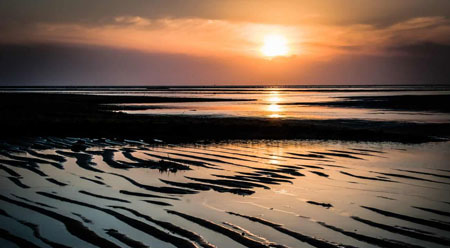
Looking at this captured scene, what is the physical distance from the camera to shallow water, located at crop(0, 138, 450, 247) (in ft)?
23.0

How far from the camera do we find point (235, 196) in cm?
983

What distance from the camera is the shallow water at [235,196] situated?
7004mm

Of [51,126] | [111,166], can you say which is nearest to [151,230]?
[111,166]

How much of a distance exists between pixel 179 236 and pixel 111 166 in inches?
291

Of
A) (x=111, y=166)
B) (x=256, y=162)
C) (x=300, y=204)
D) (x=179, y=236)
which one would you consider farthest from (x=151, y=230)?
(x=256, y=162)

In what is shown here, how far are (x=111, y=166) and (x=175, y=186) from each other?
370 centimetres

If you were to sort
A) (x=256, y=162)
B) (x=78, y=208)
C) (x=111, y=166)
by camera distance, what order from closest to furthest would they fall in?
(x=78, y=208)
(x=111, y=166)
(x=256, y=162)

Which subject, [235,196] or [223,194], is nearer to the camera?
[235,196]

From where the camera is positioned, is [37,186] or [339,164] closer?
[37,186]

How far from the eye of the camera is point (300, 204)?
358 inches

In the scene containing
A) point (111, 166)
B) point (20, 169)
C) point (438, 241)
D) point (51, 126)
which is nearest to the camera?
point (438, 241)

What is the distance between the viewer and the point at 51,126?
2492cm

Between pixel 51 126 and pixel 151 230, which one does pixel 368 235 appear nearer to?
pixel 151 230

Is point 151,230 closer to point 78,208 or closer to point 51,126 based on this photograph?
point 78,208
